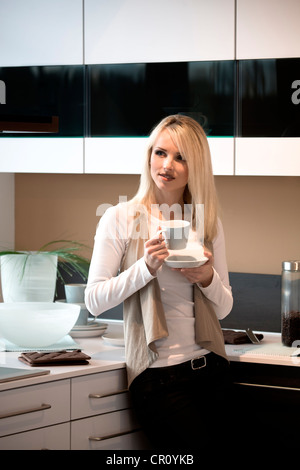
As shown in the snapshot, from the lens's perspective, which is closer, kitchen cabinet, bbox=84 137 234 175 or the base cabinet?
the base cabinet

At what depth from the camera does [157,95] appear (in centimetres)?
275

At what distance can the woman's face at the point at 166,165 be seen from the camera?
2.28 meters

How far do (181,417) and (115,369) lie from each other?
29 centimetres

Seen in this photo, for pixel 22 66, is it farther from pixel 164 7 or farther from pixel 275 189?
pixel 275 189

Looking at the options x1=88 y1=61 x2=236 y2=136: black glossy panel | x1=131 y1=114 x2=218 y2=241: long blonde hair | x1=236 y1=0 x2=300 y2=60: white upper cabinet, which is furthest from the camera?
x1=88 y1=61 x2=236 y2=136: black glossy panel

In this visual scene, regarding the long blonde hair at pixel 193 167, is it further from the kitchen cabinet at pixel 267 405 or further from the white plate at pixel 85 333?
the white plate at pixel 85 333

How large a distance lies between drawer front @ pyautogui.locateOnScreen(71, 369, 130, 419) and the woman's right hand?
42cm

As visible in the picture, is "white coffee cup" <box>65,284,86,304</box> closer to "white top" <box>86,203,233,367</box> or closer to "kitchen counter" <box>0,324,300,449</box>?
"kitchen counter" <box>0,324,300,449</box>

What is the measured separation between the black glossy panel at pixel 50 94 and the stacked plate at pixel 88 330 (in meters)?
0.80

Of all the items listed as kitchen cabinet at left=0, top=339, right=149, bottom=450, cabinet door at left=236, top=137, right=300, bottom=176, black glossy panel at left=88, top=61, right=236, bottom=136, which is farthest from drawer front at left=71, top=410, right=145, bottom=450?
black glossy panel at left=88, top=61, right=236, bottom=136

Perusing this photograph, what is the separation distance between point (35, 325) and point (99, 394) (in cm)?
35

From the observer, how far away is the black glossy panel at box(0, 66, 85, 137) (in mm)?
2869

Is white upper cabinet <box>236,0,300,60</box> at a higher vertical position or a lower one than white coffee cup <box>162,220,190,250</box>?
higher
